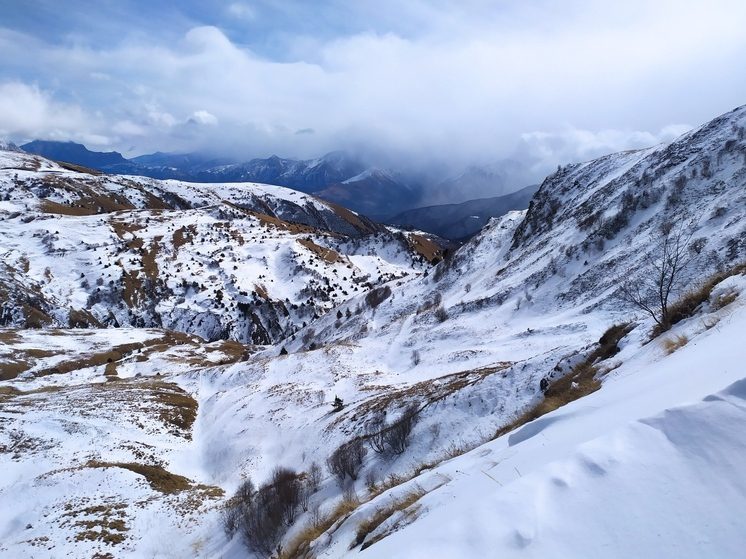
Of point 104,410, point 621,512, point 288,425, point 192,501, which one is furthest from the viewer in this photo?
point 104,410

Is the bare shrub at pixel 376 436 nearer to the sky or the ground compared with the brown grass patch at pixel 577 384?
nearer to the ground

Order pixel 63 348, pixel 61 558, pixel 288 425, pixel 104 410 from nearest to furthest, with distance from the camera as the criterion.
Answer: pixel 61 558
pixel 288 425
pixel 104 410
pixel 63 348

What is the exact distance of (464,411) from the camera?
2052 centimetres

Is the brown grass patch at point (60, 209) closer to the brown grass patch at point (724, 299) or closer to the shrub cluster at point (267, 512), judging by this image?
the shrub cluster at point (267, 512)

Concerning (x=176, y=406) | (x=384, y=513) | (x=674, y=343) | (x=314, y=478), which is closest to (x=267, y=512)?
(x=314, y=478)

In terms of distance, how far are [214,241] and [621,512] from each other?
14455 cm

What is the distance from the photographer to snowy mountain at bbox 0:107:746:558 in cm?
449

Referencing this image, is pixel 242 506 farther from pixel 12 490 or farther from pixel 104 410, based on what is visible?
pixel 104 410

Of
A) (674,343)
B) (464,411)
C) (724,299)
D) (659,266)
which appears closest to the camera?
(674,343)

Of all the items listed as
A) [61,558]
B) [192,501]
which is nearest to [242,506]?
[192,501]

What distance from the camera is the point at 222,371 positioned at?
164ft

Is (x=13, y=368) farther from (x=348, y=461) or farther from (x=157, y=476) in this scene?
(x=348, y=461)

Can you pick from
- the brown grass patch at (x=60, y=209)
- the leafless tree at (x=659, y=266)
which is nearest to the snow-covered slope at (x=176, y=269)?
the brown grass patch at (x=60, y=209)

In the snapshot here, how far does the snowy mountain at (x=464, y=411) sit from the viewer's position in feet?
14.7
